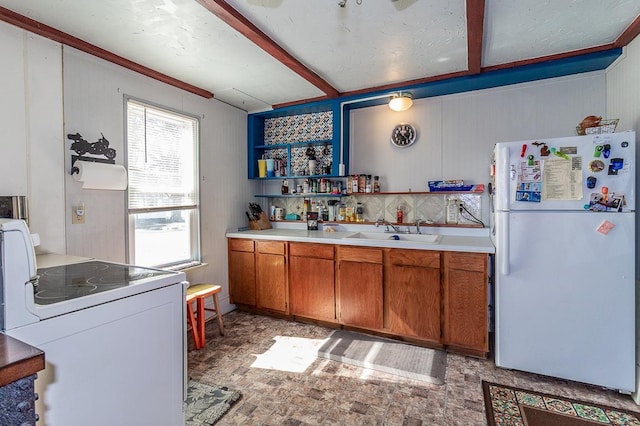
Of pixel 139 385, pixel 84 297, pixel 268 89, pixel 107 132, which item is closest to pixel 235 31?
pixel 268 89

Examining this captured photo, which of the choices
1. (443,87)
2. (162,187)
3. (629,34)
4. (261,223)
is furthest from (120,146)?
(629,34)

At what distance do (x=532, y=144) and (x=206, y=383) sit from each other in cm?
276

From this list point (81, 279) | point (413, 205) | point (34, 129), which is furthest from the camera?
point (413, 205)

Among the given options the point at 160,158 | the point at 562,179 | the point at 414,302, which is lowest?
the point at 414,302

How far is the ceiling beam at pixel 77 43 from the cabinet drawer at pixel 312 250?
186cm

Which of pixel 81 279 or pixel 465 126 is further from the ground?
pixel 465 126

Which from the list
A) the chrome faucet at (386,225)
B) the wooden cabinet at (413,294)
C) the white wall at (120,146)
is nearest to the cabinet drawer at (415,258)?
the wooden cabinet at (413,294)

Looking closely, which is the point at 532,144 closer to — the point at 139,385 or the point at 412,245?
the point at 412,245

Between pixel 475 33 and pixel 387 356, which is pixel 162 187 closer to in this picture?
pixel 387 356

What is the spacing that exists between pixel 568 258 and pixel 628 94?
125cm

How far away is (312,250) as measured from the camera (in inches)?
119

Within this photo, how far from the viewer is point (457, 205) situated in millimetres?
3020

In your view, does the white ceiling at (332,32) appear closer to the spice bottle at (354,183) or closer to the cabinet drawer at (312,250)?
the spice bottle at (354,183)

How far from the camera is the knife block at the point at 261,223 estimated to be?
3709mm
